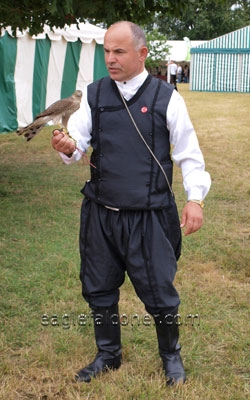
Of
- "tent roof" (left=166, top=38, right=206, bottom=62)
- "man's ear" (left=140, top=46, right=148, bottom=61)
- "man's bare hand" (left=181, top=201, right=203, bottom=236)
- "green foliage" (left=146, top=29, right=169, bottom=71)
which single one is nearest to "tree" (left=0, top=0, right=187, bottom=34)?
"man's ear" (left=140, top=46, right=148, bottom=61)

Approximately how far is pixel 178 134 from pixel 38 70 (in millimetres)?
11009

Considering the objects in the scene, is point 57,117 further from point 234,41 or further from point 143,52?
point 234,41

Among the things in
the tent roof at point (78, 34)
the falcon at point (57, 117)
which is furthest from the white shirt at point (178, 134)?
the tent roof at point (78, 34)

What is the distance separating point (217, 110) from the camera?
19.0 m

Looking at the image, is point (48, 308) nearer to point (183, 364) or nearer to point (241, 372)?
point (183, 364)

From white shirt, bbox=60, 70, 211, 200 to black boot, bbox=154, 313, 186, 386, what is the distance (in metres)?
0.66

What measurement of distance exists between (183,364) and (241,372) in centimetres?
31

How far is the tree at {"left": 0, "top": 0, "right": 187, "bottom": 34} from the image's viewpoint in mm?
5398

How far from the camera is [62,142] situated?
2.49 metres

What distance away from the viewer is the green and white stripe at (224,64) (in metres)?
28.9

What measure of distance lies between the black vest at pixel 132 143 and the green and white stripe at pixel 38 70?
9.75 meters

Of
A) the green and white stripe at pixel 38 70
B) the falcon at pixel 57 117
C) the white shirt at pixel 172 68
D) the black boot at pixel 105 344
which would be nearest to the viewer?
the falcon at pixel 57 117

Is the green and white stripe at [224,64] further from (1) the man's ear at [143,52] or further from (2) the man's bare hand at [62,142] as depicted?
(2) the man's bare hand at [62,142]

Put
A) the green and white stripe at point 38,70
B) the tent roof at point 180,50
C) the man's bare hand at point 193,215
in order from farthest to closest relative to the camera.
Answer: the tent roof at point 180,50 < the green and white stripe at point 38,70 < the man's bare hand at point 193,215
